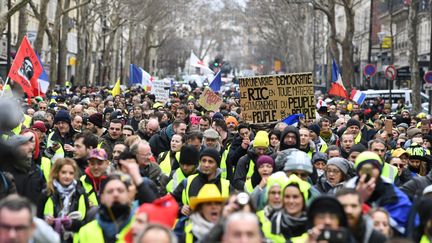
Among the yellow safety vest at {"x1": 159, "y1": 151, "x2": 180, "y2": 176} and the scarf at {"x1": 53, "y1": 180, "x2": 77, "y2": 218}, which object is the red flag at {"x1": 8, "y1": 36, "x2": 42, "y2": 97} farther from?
the scarf at {"x1": 53, "y1": 180, "x2": 77, "y2": 218}

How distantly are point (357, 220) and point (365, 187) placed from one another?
3.13 ft

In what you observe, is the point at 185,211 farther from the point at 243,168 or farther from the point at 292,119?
the point at 292,119

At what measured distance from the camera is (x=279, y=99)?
18.2 m

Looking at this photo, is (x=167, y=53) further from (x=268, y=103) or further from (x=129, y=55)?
(x=268, y=103)

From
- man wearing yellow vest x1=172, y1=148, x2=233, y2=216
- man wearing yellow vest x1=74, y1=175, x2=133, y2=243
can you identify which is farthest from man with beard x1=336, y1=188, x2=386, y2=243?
man wearing yellow vest x1=172, y1=148, x2=233, y2=216

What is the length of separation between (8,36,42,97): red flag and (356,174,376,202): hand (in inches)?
491

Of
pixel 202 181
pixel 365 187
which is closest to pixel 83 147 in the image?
pixel 202 181

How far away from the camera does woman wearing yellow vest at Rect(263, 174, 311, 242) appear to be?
322 inches

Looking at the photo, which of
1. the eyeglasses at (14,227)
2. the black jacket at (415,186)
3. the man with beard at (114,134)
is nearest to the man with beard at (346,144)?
the man with beard at (114,134)

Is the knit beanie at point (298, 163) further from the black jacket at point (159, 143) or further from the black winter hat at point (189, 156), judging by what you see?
the black jacket at point (159, 143)

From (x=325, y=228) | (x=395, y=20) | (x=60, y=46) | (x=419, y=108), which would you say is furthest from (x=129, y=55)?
(x=325, y=228)

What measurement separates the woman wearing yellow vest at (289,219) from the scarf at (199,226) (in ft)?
1.46

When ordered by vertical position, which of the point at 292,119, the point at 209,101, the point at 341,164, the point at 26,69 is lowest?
the point at 341,164

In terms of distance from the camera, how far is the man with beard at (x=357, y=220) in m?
7.30
